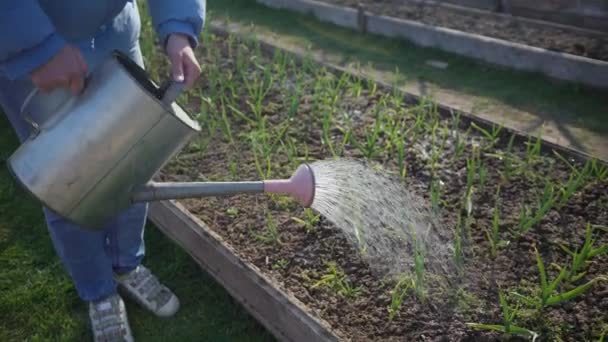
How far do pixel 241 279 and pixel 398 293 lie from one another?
0.60m

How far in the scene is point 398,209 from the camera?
2.22 metres

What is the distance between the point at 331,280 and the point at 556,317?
0.80 m

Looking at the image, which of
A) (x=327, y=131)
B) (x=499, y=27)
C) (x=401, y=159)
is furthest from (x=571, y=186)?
(x=499, y=27)

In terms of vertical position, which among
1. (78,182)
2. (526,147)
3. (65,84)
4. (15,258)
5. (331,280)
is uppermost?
(65,84)

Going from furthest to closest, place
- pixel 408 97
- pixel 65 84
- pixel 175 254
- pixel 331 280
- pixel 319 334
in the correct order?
pixel 408 97, pixel 175 254, pixel 331 280, pixel 319 334, pixel 65 84

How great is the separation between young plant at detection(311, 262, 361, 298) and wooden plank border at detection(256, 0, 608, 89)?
2.47 meters

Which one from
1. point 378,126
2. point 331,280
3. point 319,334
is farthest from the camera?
point 378,126

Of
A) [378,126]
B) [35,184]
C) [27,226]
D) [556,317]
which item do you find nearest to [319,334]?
[556,317]

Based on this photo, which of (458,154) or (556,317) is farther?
(458,154)

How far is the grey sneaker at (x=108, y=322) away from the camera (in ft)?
6.88

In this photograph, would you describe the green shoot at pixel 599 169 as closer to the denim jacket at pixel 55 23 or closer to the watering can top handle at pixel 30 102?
the denim jacket at pixel 55 23

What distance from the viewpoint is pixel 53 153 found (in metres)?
1.47

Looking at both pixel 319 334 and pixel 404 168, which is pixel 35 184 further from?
pixel 404 168

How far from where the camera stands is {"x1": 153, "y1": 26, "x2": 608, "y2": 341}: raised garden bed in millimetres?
1919
